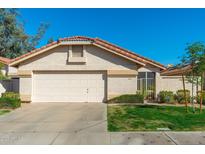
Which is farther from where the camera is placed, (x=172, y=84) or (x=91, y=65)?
(x=172, y=84)

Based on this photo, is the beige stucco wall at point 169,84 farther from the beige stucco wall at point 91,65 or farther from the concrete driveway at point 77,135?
the concrete driveway at point 77,135

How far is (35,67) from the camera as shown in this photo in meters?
15.5

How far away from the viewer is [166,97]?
15.8 m

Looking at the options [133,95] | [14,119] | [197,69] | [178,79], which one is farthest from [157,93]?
[14,119]

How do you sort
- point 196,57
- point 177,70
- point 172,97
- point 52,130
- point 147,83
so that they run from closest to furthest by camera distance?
1. point 52,130
2. point 196,57
3. point 172,97
4. point 177,70
5. point 147,83

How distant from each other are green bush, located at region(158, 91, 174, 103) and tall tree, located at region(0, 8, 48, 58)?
2667 centimetres

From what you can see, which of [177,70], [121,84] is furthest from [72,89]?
[177,70]

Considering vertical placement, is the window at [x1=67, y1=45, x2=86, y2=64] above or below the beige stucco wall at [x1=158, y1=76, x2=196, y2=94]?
above

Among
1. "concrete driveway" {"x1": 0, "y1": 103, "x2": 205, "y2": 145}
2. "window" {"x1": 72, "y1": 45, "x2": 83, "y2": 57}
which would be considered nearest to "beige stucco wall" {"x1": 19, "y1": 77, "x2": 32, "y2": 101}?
"window" {"x1": 72, "y1": 45, "x2": 83, "y2": 57}

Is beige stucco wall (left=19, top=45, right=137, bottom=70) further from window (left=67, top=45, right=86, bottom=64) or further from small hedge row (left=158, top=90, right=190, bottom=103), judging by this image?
small hedge row (left=158, top=90, right=190, bottom=103)

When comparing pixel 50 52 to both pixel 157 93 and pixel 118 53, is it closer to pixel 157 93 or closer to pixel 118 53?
pixel 118 53

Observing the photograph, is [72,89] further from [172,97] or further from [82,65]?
[172,97]

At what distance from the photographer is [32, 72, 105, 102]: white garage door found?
15.4 metres

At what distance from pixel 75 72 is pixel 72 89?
1279 millimetres
